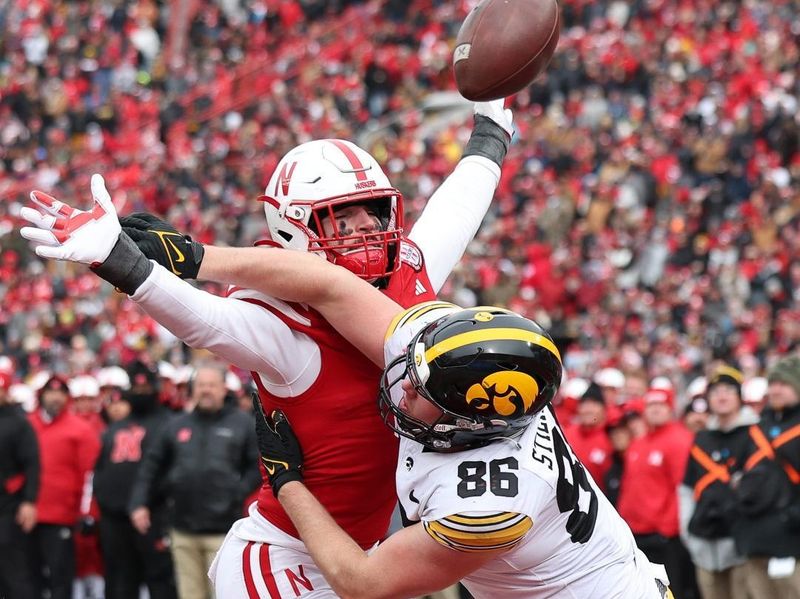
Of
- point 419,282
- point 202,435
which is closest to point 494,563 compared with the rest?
point 419,282

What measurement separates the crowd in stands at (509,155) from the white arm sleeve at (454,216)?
382cm

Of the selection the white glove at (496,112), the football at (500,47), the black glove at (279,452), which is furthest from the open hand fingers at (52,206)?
the white glove at (496,112)

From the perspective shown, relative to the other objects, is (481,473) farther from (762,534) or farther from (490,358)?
(762,534)

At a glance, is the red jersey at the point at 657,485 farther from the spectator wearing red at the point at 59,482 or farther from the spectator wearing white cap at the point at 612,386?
the spectator wearing red at the point at 59,482

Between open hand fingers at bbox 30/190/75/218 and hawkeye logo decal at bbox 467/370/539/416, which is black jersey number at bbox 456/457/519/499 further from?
open hand fingers at bbox 30/190/75/218

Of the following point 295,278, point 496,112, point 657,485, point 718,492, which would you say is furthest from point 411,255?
point 657,485

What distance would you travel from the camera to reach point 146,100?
875 inches

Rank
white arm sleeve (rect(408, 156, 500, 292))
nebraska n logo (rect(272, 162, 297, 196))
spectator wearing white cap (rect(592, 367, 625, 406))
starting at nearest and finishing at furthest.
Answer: nebraska n logo (rect(272, 162, 297, 196)) < white arm sleeve (rect(408, 156, 500, 292)) < spectator wearing white cap (rect(592, 367, 625, 406))

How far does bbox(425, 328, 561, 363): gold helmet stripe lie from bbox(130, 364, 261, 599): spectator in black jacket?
4.82m

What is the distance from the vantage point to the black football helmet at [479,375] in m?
3.09

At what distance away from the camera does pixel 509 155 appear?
18.3m

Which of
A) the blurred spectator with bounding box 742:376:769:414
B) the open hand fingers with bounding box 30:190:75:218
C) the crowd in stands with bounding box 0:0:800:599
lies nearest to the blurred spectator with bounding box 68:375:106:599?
the crowd in stands with bounding box 0:0:800:599

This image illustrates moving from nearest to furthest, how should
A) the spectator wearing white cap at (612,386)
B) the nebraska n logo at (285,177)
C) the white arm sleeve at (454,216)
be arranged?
1. the nebraska n logo at (285,177)
2. the white arm sleeve at (454,216)
3. the spectator wearing white cap at (612,386)

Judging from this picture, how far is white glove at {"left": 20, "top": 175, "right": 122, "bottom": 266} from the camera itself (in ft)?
10.8
